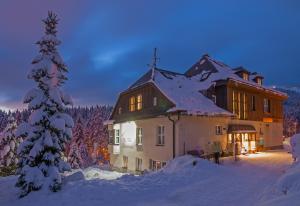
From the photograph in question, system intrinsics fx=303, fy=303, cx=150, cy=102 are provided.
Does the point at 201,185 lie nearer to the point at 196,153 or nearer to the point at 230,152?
the point at 196,153

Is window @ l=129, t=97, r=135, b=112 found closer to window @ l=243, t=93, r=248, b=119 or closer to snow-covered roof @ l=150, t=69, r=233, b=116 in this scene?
snow-covered roof @ l=150, t=69, r=233, b=116

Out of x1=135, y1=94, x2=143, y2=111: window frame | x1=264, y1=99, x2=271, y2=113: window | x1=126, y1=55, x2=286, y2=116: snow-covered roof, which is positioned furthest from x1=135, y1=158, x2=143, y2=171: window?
x1=264, y1=99, x2=271, y2=113: window

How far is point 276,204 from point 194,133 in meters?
15.3

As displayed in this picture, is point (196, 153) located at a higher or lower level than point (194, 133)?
lower

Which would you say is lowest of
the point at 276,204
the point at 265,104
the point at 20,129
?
the point at 276,204

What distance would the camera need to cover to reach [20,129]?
51.1 ft

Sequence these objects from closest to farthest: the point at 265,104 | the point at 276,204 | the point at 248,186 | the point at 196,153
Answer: the point at 276,204 < the point at 248,186 < the point at 196,153 < the point at 265,104

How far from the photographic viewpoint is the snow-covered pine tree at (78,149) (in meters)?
45.8

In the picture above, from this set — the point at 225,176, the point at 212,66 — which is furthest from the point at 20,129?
the point at 212,66

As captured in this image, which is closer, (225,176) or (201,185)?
(201,185)

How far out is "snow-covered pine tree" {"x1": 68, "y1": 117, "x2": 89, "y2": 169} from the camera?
1801 inches

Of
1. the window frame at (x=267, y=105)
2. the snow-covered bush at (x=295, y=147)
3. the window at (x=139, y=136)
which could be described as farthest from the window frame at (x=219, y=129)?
the window frame at (x=267, y=105)

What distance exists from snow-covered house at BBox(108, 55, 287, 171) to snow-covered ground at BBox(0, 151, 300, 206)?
4.96 metres

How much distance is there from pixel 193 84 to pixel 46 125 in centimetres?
1600
